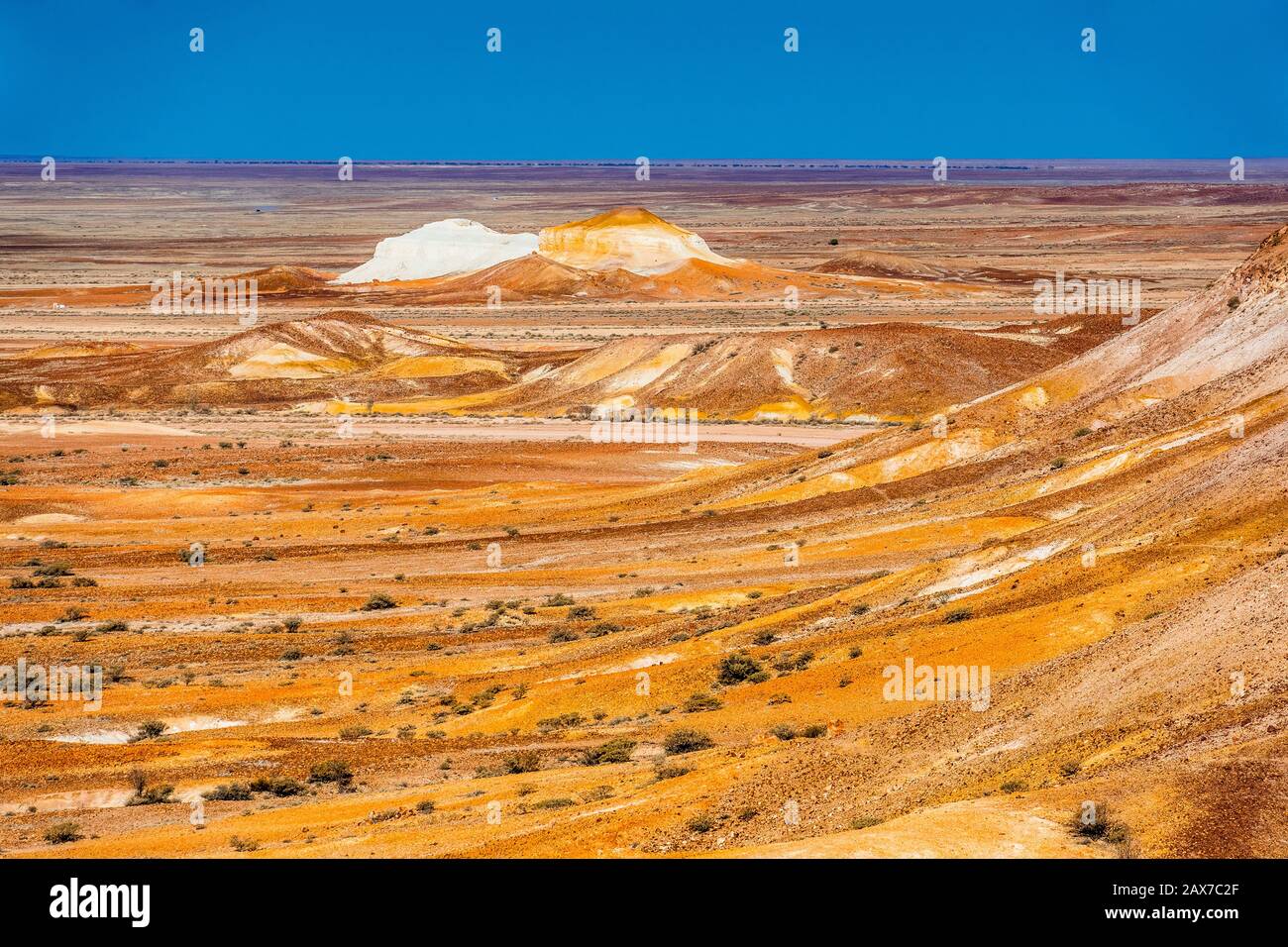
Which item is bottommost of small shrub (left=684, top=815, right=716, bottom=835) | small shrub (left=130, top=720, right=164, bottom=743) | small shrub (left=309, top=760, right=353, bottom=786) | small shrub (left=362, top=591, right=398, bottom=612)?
small shrub (left=309, top=760, right=353, bottom=786)

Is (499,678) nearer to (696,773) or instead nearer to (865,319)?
(696,773)

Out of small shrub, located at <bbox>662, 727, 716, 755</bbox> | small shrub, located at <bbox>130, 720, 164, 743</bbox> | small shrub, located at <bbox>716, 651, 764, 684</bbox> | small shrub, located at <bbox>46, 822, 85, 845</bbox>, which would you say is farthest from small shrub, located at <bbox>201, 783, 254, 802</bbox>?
small shrub, located at <bbox>716, 651, 764, 684</bbox>

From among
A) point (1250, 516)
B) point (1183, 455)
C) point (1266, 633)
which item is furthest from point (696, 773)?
point (1183, 455)

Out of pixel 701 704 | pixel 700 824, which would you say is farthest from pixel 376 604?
pixel 700 824

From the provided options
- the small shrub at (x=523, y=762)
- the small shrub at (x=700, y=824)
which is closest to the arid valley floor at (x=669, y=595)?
the small shrub at (x=700, y=824)

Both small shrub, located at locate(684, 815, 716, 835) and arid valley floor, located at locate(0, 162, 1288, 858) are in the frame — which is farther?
arid valley floor, located at locate(0, 162, 1288, 858)

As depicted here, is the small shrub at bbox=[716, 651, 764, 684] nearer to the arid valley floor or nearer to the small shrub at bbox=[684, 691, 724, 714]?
the arid valley floor

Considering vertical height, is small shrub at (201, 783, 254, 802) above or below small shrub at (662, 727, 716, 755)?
below

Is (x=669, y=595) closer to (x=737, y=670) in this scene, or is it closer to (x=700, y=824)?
(x=737, y=670)

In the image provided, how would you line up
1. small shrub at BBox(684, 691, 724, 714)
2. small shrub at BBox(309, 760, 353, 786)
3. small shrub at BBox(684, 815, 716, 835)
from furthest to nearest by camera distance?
small shrub at BBox(684, 691, 724, 714) → small shrub at BBox(309, 760, 353, 786) → small shrub at BBox(684, 815, 716, 835)
